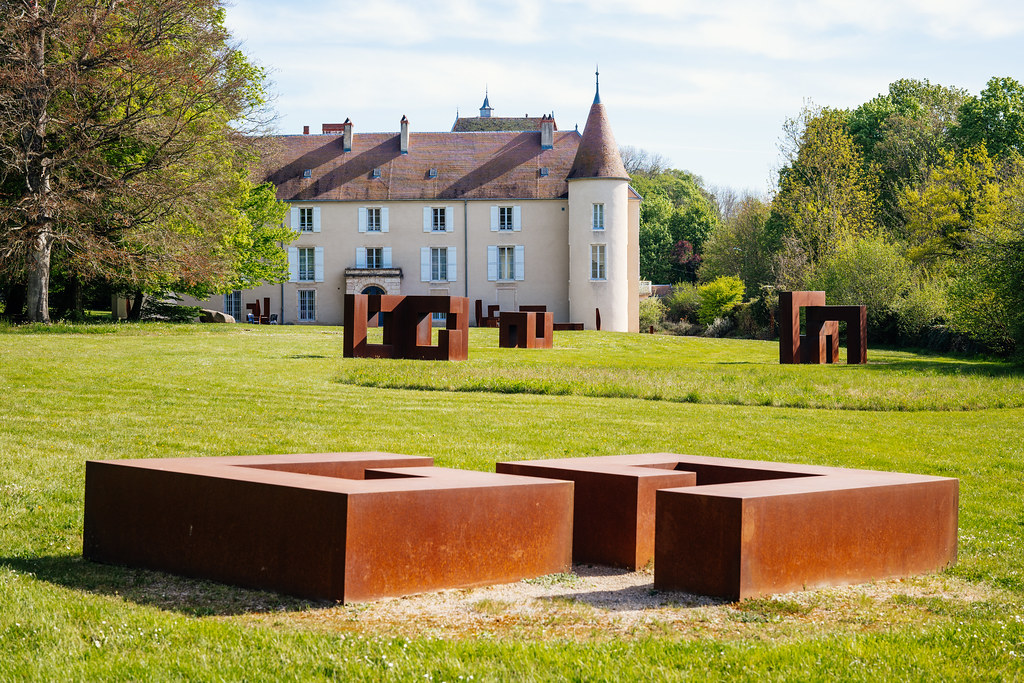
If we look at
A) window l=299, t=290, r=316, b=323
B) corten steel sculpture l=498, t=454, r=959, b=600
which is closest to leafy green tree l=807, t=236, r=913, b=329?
window l=299, t=290, r=316, b=323

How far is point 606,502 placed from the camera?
7133 mm

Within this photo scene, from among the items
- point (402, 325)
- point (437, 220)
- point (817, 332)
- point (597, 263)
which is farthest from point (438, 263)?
point (402, 325)

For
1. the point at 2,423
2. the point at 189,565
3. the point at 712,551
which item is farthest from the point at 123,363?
the point at 712,551

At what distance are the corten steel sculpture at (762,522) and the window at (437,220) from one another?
50.8m

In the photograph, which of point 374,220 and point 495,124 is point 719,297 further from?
point 495,124

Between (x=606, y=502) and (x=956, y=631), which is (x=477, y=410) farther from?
(x=956, y=631)

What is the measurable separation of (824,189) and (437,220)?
20062 mm

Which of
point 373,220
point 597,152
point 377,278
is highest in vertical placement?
point 597,152

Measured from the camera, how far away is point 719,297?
57750 mm

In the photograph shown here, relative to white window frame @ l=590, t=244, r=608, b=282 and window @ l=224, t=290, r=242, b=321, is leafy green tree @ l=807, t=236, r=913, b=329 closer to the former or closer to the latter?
white window frame @ l=590, t=244, r=608, b=282

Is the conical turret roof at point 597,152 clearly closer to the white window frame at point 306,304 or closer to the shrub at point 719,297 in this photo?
the shrub at point 719,297

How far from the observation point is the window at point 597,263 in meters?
54.9

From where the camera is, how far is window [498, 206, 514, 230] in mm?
57825

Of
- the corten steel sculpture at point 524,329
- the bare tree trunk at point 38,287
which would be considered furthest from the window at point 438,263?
the bare tree trunk at point 38,287
